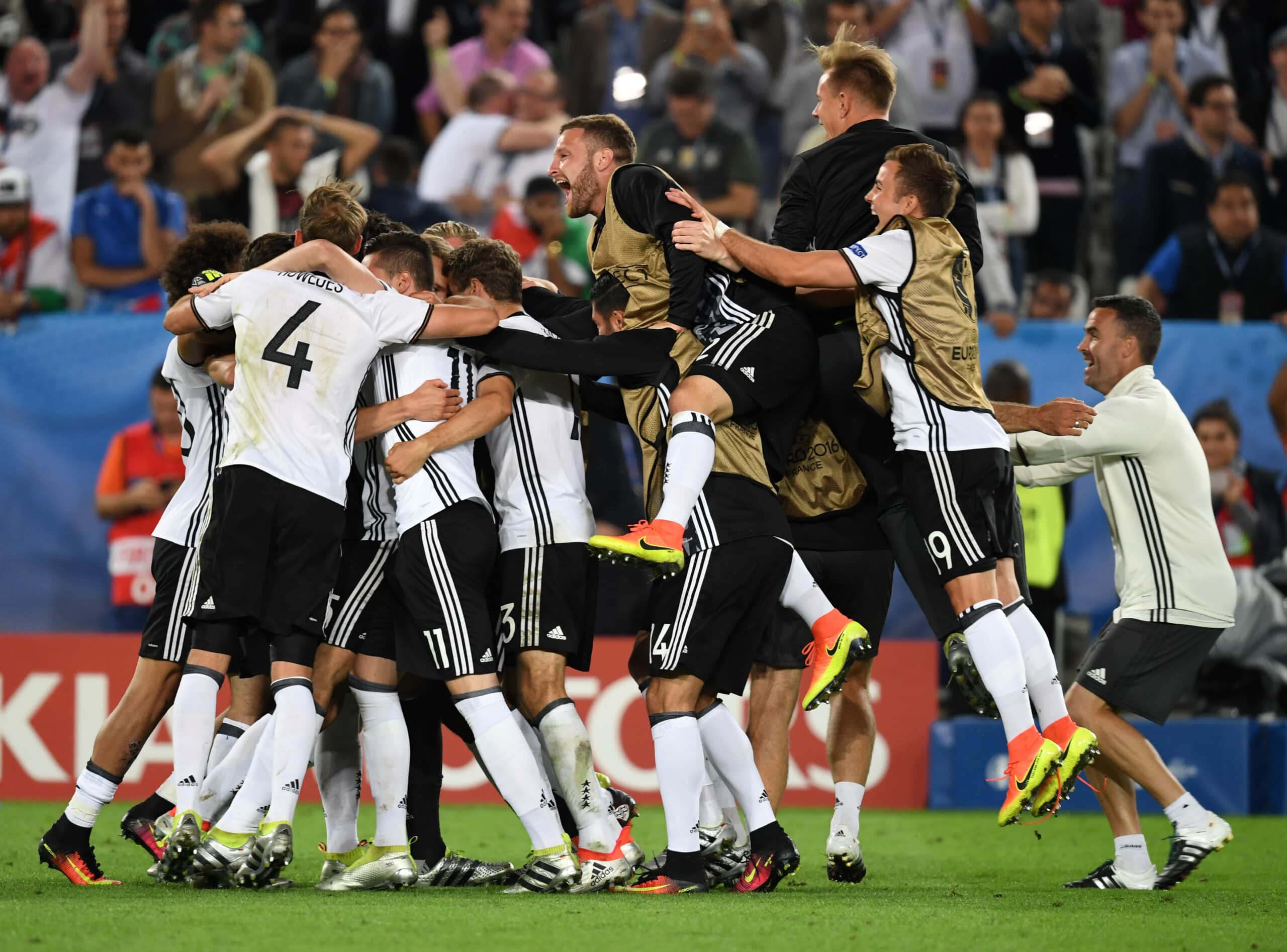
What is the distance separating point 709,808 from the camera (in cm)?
616

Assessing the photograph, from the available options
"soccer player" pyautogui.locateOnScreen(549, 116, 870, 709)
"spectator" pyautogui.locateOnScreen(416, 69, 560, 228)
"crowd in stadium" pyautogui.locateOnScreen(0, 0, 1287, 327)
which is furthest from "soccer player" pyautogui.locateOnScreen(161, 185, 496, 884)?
"spectator" pyautogui.locateOnScreen(416, 69, 560, 228)

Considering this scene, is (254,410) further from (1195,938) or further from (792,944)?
(1195,938)

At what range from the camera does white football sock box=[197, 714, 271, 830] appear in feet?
19.6

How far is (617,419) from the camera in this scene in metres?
6.62

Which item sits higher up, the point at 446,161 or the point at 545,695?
the point at 446,161

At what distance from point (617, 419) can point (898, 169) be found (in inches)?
64.8

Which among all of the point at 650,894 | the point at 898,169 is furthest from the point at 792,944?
the point at 898,169

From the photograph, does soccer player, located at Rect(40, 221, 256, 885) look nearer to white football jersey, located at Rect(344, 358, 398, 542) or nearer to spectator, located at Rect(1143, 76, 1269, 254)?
white football jersey, located at Rect(344, 358, 398, 542)

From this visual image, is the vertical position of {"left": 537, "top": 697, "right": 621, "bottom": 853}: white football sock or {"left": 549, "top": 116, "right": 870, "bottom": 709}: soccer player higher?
{"left": 549, "top": 116, "right": 870, "bottom": 709}: soccer player

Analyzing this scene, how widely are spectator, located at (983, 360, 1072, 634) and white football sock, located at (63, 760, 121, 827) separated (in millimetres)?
6164

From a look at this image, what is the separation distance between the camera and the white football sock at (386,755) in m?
5.76

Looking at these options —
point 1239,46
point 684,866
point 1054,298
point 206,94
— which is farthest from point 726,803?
point 1239,46

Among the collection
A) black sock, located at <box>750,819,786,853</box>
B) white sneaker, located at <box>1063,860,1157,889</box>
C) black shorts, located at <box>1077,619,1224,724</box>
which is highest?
black shorts, located at <box>1077,619,1224,724</box>

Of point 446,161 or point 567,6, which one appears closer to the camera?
point 446,161
